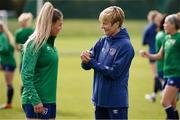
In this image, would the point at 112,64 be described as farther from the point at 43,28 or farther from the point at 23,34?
the point at 23,34

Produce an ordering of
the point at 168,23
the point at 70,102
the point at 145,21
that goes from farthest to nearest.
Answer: the point at 145,21, the point at 70,102, the point at 168,23

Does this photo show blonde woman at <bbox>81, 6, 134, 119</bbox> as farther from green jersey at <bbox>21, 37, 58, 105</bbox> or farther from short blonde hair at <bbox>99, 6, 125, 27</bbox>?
green jersey at <bbox>21, 37, 58, 105</bbox>

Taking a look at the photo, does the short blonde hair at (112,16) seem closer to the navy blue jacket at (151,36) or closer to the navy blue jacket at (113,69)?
the navy blue jacket at (113,69)

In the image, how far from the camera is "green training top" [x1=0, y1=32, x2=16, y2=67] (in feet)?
42.4

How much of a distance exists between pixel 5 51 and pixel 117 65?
6.33 metres

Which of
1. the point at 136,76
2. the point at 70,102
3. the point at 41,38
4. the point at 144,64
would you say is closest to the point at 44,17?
the point at 41,38

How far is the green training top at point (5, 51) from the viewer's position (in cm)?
1293

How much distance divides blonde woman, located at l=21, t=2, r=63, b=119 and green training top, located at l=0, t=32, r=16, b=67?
5.94 m

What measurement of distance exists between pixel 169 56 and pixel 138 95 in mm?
5019

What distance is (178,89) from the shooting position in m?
10.2

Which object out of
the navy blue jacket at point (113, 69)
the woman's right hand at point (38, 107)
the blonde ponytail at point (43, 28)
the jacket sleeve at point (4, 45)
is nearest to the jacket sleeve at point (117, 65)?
the navy blue jacket at point (113, 69)

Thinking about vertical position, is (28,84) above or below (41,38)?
below

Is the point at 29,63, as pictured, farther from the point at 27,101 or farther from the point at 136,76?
the point at 136,76

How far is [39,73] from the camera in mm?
7035
